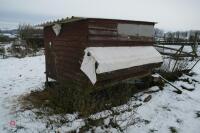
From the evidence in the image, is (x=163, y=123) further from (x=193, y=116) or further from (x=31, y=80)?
(x=31, y=80)

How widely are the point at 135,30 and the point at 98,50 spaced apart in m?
2.16

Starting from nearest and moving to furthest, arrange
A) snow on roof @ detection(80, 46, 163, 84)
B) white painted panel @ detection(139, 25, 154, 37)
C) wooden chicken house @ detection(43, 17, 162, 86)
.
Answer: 1. snow on roof @ detection(80, 46, 163, 84)
2. wooden chicken house @ detection(43, 17, 162, 86)
3. white painted panel @ detection(139, 25, 154, 37)

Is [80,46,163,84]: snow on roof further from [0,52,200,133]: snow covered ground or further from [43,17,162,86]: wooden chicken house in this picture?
[0,52,200,133]: snow covered ground

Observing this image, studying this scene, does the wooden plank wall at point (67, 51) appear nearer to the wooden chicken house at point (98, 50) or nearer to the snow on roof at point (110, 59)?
the wooden chicken house at point (98, 50)

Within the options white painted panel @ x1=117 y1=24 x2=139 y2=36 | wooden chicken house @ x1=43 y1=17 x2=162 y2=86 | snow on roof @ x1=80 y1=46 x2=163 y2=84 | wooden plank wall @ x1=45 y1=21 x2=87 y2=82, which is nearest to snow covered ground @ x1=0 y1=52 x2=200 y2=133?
wooden chicken house @ x1=43 y1=17 x2=162 y2=86

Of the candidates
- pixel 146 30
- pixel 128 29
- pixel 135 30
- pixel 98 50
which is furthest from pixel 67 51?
pixel 146 30

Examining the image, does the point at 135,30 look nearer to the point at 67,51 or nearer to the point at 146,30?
the point at 146,30

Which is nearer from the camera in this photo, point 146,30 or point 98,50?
point 98,50

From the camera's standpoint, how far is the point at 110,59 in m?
6.25

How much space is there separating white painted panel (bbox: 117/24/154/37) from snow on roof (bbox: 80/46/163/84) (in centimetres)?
55

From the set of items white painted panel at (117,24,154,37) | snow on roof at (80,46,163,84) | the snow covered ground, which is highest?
white painted panel at (117,24,154,37)

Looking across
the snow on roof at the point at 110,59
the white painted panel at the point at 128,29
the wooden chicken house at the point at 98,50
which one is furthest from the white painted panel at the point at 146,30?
the snow on roof at the point at 110,59

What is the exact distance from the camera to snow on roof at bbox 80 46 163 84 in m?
5.92

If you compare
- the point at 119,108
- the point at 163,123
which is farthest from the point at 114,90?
the point at 163,123
